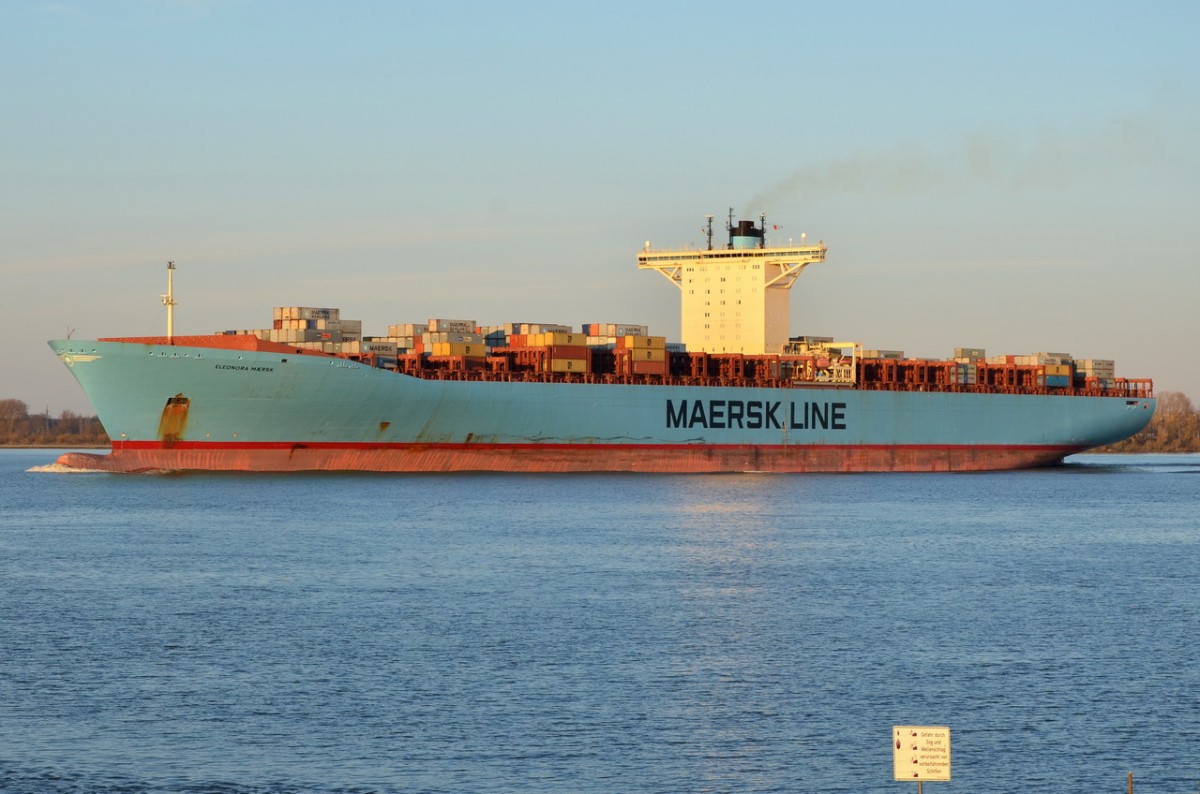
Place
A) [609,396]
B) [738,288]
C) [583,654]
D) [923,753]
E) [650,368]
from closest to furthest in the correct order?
[923,753] → [583,654] → [609,396] → [650,368] → [738,288]

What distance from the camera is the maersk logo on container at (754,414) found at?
65312mm

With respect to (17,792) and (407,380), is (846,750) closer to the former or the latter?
(17,792)

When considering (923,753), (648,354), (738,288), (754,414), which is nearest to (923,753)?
(923,753)

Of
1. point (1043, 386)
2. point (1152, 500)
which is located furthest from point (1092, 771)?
point (1043, 386)

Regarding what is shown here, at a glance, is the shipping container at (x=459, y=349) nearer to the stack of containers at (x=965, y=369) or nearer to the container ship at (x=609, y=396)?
the container ship at (x=609, y=396)

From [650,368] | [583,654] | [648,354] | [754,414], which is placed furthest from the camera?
[754,414]

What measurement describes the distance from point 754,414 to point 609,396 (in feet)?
28.2

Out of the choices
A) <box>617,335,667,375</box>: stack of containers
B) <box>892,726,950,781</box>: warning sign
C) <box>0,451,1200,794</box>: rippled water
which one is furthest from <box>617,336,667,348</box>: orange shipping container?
<box>892,726,950,781</box>: warning sign

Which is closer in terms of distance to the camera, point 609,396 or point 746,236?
point 609,396

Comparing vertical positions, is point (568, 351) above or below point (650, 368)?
above

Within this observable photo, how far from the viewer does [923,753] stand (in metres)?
12.2

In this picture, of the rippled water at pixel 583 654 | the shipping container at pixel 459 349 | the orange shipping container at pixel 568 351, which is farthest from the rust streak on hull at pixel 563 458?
the rippled water at pixel 583 654

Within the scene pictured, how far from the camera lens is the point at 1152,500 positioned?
6153cm

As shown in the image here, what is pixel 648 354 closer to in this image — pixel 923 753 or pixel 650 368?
pixel 650 368
